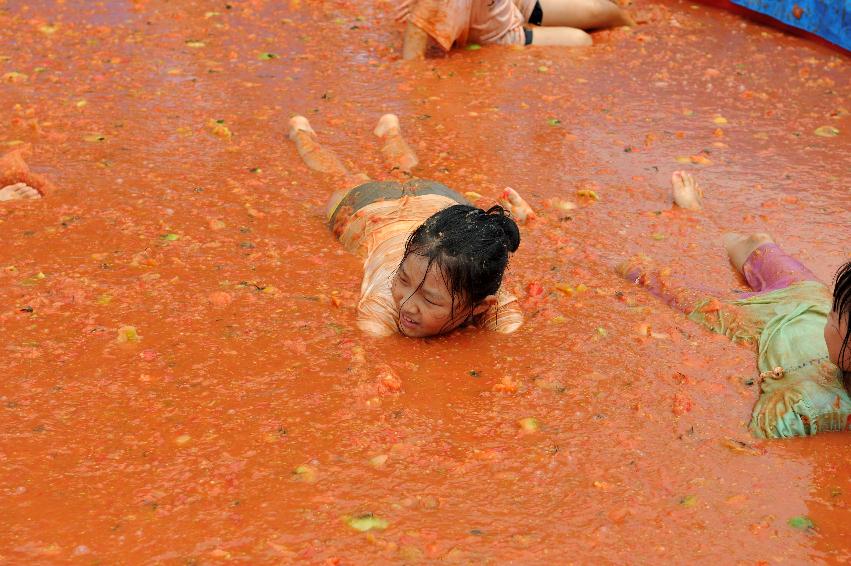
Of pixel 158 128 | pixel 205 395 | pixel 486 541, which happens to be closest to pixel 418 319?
pixel 205 395

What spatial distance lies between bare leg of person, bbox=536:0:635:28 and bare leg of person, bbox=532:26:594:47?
→ 0.87ft

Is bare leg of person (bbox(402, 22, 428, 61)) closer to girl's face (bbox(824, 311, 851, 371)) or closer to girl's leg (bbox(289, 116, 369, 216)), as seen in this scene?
girl's leg (bbox(289, 116, 369, 216))

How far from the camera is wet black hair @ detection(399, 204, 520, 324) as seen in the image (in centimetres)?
383

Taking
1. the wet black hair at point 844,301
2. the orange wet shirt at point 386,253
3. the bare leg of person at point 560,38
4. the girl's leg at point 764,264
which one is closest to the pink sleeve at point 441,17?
the bare leg of person at point 560,38

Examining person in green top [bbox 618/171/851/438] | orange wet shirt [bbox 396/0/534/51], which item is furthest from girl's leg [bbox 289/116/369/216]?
orange wet shirt [bbox 396/0/534/51]

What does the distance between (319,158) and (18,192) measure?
172 cm

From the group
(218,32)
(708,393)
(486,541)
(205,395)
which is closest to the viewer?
(486,541)

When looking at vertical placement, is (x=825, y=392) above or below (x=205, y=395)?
above

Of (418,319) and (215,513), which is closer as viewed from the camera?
(215,513)

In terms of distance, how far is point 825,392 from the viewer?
3.68 meters

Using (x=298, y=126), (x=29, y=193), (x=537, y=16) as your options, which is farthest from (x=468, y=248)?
(x=537, y=16)

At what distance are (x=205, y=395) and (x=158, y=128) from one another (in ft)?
9.52

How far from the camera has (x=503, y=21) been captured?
7.79 m

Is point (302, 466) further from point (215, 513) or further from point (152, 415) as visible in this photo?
point (152, 415)
